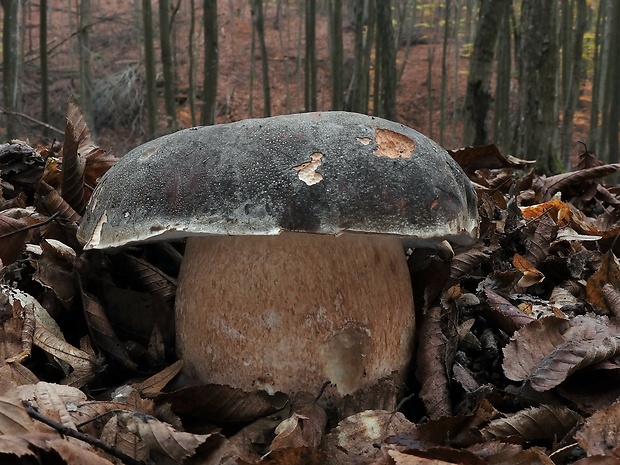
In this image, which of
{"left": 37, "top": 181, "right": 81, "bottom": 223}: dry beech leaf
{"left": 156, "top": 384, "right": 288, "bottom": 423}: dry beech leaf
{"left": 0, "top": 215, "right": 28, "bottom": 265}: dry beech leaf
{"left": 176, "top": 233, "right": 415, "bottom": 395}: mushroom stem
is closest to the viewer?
{"left": 156, "top": 384, "right": 288, "bottom": 423}: dry beech leaf

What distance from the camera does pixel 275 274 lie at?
1.76 metres

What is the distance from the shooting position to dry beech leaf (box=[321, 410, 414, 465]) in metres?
1.48

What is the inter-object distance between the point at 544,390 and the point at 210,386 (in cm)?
94

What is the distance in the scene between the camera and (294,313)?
5.71 feet

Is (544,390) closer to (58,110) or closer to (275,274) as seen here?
(275,274)

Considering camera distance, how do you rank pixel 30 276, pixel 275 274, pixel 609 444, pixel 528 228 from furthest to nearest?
pixel 528 228, pixel 30 276, pixel 275 274, pixel 609 444

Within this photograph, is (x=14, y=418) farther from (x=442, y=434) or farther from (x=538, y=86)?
(x=538, y=86)

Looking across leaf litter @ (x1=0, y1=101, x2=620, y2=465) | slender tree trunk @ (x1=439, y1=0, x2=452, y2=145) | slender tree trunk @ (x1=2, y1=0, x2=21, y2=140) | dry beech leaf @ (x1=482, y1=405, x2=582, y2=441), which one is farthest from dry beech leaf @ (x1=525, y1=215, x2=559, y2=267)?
slender tree trunk @ (x1=439, y1=0, x2=452, y2=145)

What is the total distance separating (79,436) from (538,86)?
21.1 feet

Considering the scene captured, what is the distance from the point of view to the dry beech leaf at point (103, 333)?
193 centimetres

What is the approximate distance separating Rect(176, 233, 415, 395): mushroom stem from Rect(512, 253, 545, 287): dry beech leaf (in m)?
0.98

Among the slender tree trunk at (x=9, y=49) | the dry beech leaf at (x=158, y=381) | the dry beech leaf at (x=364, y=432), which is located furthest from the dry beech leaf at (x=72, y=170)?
the slender tree trunk at (x=9, y=49)

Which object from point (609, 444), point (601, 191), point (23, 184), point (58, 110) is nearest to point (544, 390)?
point (609, 444)

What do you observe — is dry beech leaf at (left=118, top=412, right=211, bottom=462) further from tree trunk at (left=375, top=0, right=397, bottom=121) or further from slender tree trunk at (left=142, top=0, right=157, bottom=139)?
tree trunk at (left=375, top=0, right=397, bottom=121)
